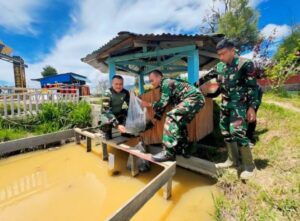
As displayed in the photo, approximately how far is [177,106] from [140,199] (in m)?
1.46

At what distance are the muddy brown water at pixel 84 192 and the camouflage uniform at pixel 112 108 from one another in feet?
2.90

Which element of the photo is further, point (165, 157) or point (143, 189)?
point (165, 157)

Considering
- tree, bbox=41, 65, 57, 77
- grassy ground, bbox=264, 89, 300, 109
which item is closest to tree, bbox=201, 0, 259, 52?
grassy ground, bbox=264, 89, 300, 109

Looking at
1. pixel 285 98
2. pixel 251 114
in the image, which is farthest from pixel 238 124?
pixel 285 98

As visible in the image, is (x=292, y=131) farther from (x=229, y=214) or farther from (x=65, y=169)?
(x=65, y=169)

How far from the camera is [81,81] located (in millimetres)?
23469

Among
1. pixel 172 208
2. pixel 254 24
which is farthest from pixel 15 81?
pixel 254 24

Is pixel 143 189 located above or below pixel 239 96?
below

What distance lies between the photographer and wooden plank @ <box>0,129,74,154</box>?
448cm

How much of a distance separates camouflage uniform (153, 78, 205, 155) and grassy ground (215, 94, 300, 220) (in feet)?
2.92

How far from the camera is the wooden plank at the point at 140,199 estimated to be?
179cm

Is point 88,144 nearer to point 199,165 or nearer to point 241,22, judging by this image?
point 199,165

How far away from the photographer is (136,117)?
3338 millimetres

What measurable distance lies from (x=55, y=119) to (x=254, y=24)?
2041 centimetres
